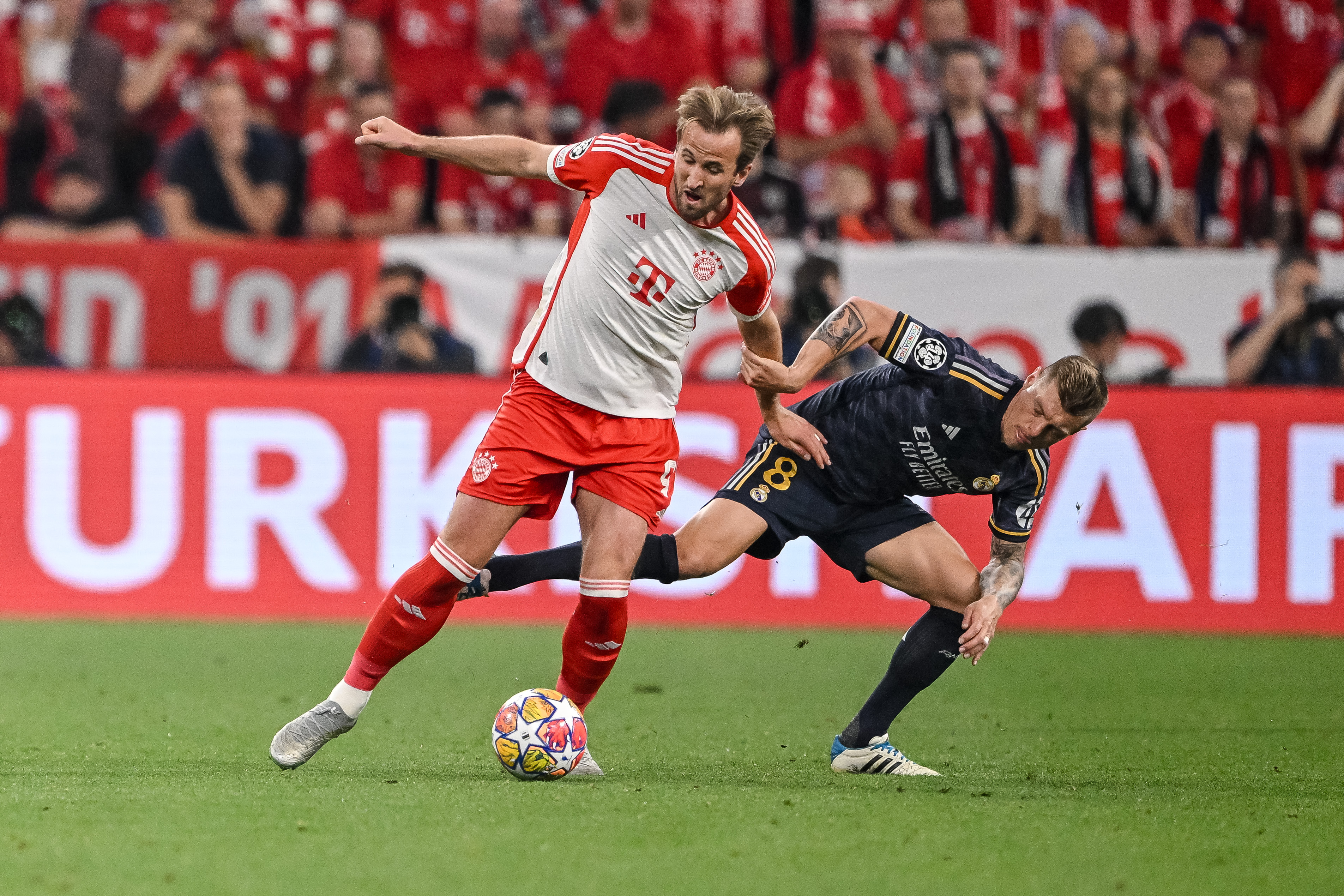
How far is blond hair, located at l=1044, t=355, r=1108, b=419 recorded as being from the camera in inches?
207

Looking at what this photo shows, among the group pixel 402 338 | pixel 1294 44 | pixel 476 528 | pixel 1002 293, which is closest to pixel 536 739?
pixel 476 528

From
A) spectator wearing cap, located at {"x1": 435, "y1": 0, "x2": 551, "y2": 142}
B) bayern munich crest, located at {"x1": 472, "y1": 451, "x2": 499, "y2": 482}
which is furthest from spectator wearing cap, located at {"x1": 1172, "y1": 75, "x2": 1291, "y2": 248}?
bayern munich crest, located at {"x1": 472, "y1": 451, "x2": 499, "y2": 482}

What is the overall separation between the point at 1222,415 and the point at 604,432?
18.8ft

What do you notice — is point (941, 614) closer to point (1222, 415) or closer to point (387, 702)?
point (387, 702)

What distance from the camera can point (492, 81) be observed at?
1193 cm

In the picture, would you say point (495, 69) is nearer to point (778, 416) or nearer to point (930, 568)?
point (778, 416)

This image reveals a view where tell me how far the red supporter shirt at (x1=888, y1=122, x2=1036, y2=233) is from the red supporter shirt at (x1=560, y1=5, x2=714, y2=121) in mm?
1653

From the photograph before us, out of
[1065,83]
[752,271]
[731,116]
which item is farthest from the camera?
[1065,83]

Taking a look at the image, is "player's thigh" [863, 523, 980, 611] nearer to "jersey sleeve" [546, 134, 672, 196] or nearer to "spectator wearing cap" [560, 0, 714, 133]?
"jersey sleeve" [546, 134, 672, 196]

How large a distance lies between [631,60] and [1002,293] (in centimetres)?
331

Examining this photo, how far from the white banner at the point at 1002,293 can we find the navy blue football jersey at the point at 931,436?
4.28 metres

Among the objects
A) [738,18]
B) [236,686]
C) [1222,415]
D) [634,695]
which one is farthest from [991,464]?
[738,18]

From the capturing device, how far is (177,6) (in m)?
12.1

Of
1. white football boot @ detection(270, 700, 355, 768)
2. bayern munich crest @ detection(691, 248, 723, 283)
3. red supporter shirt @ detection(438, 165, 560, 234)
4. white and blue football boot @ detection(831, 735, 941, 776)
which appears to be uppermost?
red supporter shirt @ detection(438, 165, 560, 234)
